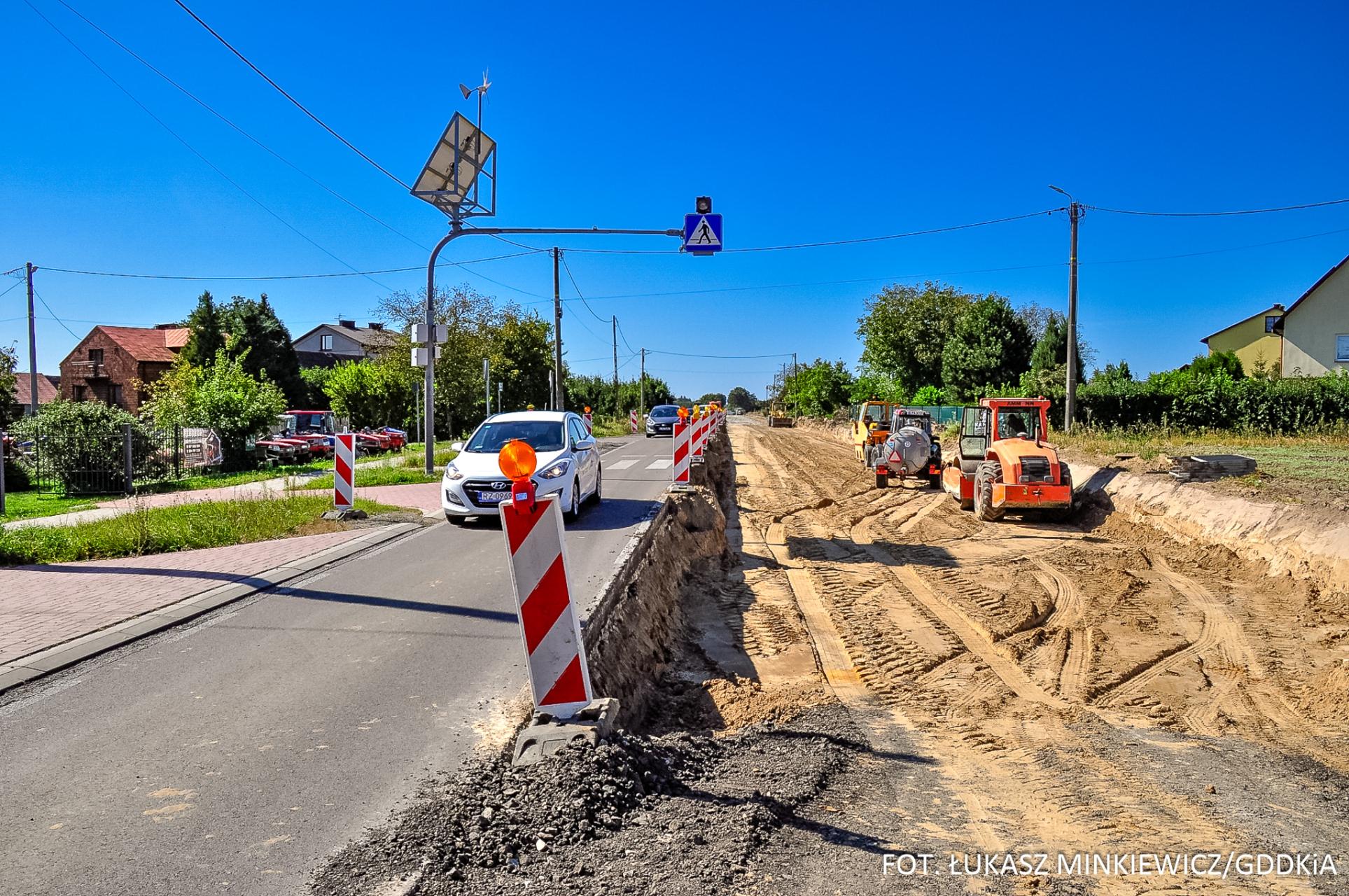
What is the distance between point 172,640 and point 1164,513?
15.0 metres

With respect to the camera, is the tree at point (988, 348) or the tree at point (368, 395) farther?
the tree at point (988, 348)

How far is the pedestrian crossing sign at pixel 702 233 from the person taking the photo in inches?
697

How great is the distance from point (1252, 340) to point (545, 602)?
2938 inches

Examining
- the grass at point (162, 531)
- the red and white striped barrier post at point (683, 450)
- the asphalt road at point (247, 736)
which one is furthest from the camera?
the red and white striped barrier post at point (683, 450)

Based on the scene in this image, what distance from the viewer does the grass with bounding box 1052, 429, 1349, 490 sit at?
16328 millimetres

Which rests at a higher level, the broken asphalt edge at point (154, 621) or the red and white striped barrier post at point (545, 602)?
the red and white striped barrier post at point (545, 602)

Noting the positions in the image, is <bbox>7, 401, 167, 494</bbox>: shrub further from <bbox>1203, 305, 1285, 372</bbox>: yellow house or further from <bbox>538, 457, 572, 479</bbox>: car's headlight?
<bbox>1203, 305, 1285, 372</bbox>: yellow house

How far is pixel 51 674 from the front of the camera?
586 centimetres

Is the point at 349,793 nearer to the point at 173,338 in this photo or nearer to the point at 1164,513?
the point at 1164,513

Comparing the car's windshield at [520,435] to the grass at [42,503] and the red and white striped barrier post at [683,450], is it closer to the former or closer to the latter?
the red and white striped barrier post at [683,450]

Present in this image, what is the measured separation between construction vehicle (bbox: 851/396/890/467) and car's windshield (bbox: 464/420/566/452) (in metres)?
13.3

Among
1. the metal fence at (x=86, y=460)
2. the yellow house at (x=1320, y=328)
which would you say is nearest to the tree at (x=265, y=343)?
the metal fence at (x=86, y=460)

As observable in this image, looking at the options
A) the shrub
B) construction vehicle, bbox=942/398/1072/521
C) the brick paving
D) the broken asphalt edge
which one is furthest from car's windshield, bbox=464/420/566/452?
the shrub

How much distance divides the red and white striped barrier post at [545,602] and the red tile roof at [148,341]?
56.3m
